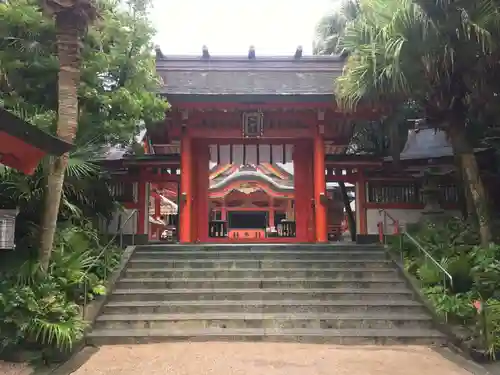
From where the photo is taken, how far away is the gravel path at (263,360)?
17.3ft

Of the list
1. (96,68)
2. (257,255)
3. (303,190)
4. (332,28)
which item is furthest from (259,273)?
(332,28)

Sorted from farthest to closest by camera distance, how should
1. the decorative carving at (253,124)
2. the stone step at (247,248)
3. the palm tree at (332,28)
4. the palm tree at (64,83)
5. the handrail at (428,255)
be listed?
the palm tree at (332,28) → the decorative carving at (253,124) → the stone step at (247,248) → the handrail at (428,255) → the palm tree at (64,83)

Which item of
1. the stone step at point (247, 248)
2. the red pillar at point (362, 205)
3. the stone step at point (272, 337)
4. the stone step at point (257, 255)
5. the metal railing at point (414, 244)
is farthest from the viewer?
the red pillar at point (362, 205)

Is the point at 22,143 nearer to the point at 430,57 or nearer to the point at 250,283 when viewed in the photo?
the point at 250,283

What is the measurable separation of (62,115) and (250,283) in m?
4.14

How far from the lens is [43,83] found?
7453mm

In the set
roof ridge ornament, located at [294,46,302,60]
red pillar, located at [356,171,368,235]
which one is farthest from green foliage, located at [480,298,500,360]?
roof ridge ornament, located at [294,46,302,60]

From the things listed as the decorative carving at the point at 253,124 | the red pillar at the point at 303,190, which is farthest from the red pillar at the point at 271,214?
the decorative carving at the point at 253,124

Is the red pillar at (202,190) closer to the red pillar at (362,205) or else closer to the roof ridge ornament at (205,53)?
the roof ridge ornament at (205,53)

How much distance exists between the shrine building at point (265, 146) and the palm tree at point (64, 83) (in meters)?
3.75

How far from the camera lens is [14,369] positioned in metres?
5.48

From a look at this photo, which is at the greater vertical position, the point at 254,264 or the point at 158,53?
the point at 158,53

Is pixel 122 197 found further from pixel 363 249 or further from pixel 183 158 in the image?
pixel 363 249

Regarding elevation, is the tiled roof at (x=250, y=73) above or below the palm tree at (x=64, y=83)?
above
